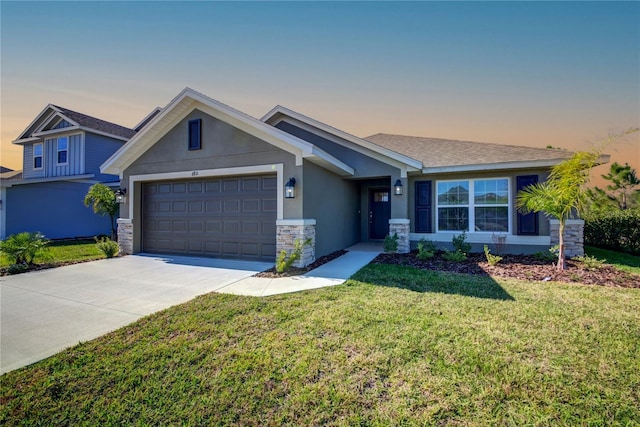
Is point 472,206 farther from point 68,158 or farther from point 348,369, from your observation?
point 68,158

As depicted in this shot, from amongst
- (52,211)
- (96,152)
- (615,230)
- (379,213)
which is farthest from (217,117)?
(615,230)

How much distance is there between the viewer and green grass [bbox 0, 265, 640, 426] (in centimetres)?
238

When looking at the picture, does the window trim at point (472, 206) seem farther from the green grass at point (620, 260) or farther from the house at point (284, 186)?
the green grass at point (620, 260)

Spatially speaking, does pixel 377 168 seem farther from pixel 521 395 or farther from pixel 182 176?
pixel 521 395

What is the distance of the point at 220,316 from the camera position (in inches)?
165

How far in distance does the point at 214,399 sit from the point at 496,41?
11.0 m

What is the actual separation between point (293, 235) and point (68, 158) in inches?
649

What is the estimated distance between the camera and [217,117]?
8.14m

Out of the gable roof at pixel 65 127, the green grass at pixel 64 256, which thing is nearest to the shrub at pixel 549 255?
the green grass at pixel 64 256

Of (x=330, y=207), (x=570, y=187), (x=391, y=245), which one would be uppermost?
(x=570, y=187)

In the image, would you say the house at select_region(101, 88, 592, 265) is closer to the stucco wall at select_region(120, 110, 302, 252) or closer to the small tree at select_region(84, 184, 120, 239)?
the stucco wall at select_region(120, 110, 302, 252)

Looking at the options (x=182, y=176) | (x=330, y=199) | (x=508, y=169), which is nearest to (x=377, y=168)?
(x=330, y=199)

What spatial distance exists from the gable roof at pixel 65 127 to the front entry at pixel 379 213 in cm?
1536

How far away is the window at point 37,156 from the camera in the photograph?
1758 centimetres
